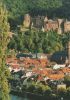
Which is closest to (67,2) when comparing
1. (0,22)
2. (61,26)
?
(61,26)

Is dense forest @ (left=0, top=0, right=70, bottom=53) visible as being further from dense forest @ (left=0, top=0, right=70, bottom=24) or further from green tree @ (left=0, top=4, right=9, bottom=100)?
green tree @ (left=0, top=4, right=9, bottom=100)

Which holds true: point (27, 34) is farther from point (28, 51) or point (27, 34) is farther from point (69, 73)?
point (69, 73)

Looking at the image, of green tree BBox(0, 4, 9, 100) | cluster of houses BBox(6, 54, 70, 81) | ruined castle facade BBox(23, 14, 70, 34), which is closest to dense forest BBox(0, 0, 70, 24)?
ruined castle facade BBox(23, 14, 70, 34)

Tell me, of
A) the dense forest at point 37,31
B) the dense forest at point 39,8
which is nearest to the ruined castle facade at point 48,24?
the dense forest at point 37,31

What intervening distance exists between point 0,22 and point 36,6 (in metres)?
65.9

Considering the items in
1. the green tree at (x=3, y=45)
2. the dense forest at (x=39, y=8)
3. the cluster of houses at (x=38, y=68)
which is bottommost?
the cluster of houses at (x=38, y=68)

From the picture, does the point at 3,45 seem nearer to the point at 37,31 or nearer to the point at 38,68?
the point at 38,68

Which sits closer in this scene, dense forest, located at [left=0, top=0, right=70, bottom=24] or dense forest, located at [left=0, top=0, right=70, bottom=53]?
dense forest, located at [left=0, top=0, right=70, bottom=53]

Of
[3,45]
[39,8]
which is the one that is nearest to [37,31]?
[39,8]

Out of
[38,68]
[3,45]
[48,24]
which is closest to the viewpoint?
[3,45]

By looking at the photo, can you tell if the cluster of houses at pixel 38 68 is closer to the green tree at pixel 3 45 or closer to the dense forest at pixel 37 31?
the dense forest at pixel 37 31

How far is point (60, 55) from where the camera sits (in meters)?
51.9

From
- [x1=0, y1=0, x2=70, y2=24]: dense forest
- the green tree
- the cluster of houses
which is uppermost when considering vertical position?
the green tree

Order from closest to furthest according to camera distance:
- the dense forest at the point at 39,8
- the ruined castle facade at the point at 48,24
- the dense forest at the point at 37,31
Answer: the dense forest at the point at 37,31 < the ruined castle facade at the point at 48,24 < the dense forest at the point at 39,8
